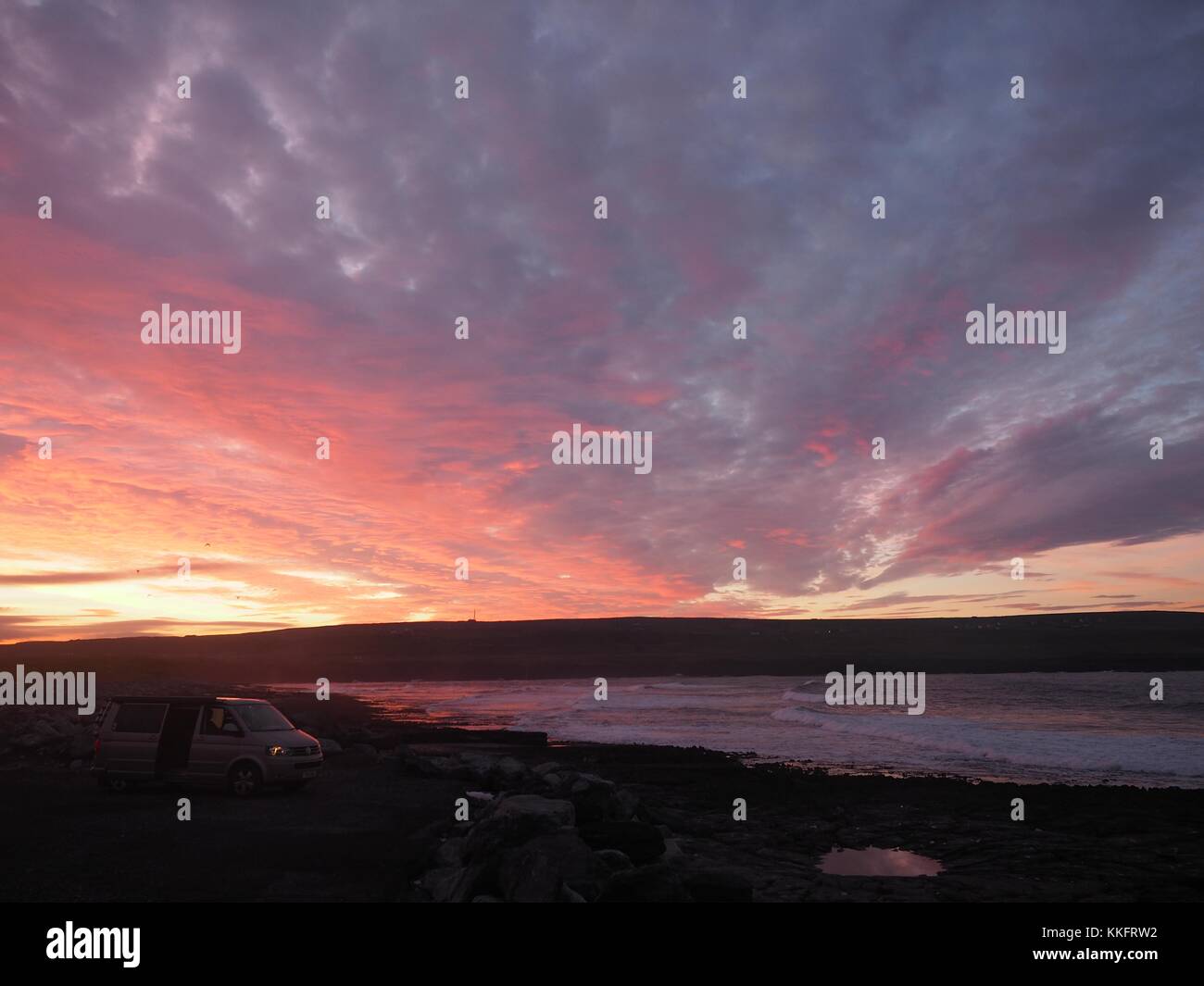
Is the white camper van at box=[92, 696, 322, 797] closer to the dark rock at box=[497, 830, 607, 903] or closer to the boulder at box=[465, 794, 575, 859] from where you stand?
the boulder at box=[465, 794, 575, 859]

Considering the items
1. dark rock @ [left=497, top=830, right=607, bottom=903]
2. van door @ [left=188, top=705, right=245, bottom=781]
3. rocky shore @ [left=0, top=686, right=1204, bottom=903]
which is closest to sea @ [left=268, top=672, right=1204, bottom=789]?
rocky shore @ [left=0, top=686, right=1204, bottom=903]

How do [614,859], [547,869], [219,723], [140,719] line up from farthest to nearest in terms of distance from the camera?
[140,719], [219,723], [614,859], [547,869]

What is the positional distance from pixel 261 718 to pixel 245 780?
1.48m

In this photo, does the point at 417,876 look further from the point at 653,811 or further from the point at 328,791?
the point at 328,791

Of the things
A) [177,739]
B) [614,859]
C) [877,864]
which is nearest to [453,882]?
[614,859]

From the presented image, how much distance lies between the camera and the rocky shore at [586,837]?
10.4 metres

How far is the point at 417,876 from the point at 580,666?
119m

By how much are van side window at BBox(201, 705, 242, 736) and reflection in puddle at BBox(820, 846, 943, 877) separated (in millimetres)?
13922

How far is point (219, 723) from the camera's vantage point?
62.7 ft

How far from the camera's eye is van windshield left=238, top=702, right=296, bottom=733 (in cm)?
1911

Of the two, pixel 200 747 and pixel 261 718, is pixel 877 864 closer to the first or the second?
pixel 261 718

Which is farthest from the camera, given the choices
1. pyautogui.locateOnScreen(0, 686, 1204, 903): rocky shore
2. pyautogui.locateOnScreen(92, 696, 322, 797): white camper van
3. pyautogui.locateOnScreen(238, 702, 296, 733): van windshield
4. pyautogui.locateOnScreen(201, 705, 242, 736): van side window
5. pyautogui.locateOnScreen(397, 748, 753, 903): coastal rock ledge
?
pyautogui.locateOnScreen(238, 702, 296, 733): van windshield
